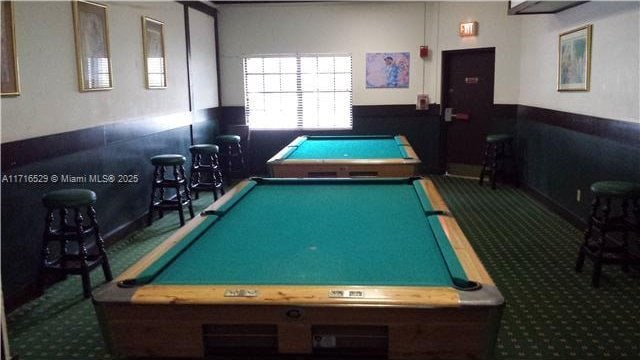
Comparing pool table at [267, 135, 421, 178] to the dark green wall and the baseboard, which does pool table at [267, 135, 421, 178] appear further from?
the baseboard

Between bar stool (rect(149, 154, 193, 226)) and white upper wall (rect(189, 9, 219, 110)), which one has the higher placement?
white upper wall (rect(189, 9, 219, 110))

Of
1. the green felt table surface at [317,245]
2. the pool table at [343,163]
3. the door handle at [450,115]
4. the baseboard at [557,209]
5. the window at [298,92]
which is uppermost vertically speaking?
the window at [298,92]

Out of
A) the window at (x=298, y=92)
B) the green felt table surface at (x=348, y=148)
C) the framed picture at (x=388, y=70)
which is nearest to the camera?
the green felt table surface at (x=348, y=148)

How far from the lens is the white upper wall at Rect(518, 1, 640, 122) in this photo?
13.3ft

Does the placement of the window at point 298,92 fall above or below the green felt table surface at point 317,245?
above

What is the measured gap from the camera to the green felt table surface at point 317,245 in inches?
72.4

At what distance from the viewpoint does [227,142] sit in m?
7.36

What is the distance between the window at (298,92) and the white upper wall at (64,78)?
7.68ft

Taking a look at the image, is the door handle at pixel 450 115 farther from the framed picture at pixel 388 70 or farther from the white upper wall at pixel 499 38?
the framed picture at pixel 388 70

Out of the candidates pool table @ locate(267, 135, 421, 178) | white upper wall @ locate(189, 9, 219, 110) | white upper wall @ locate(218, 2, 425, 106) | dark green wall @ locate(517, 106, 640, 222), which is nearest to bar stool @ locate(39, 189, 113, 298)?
pool table @ locate(267, 135, 421, 178)

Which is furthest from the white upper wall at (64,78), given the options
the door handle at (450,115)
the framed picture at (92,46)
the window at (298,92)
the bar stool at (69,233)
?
the door handle at (450,115)

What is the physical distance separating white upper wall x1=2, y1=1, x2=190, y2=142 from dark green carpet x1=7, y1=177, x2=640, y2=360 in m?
1.10

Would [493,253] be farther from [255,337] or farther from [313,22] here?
[313,22]

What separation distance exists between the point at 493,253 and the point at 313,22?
4.81 metres
